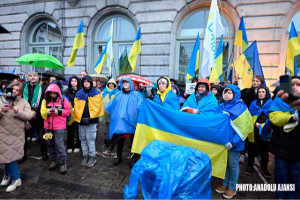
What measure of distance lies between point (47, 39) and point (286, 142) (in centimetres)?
1344

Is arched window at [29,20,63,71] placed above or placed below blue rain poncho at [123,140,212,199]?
above

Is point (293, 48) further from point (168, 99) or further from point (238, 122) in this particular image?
point (168, 99)

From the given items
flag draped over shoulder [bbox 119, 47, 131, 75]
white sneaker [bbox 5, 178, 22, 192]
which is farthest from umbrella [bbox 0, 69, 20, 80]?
flag draped over shoulder [bbox 119, 47, 131, 75]

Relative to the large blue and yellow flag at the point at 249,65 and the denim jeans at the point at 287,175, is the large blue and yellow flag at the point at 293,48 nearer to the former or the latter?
the large blue and yellow flag at the point at 249,65

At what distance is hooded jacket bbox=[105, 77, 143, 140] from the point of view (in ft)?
12.8

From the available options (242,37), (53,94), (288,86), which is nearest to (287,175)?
(288,86)

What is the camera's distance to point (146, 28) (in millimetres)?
9180

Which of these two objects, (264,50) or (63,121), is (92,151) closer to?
(63,121)

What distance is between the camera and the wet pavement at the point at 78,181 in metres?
3.00

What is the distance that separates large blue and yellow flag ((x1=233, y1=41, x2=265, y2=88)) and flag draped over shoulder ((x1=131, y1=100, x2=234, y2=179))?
266 cm

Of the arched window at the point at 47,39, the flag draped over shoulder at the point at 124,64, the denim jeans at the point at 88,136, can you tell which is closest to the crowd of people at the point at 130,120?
the denim jeans at the point at 88,136

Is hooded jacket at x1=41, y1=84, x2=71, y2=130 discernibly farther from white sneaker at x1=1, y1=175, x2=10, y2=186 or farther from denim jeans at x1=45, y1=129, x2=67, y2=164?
white sneaker at x1=1, y1=175, x2=10, y2=186

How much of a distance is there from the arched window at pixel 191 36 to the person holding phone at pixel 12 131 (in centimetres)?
743

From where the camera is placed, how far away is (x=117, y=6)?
32.1 feet
